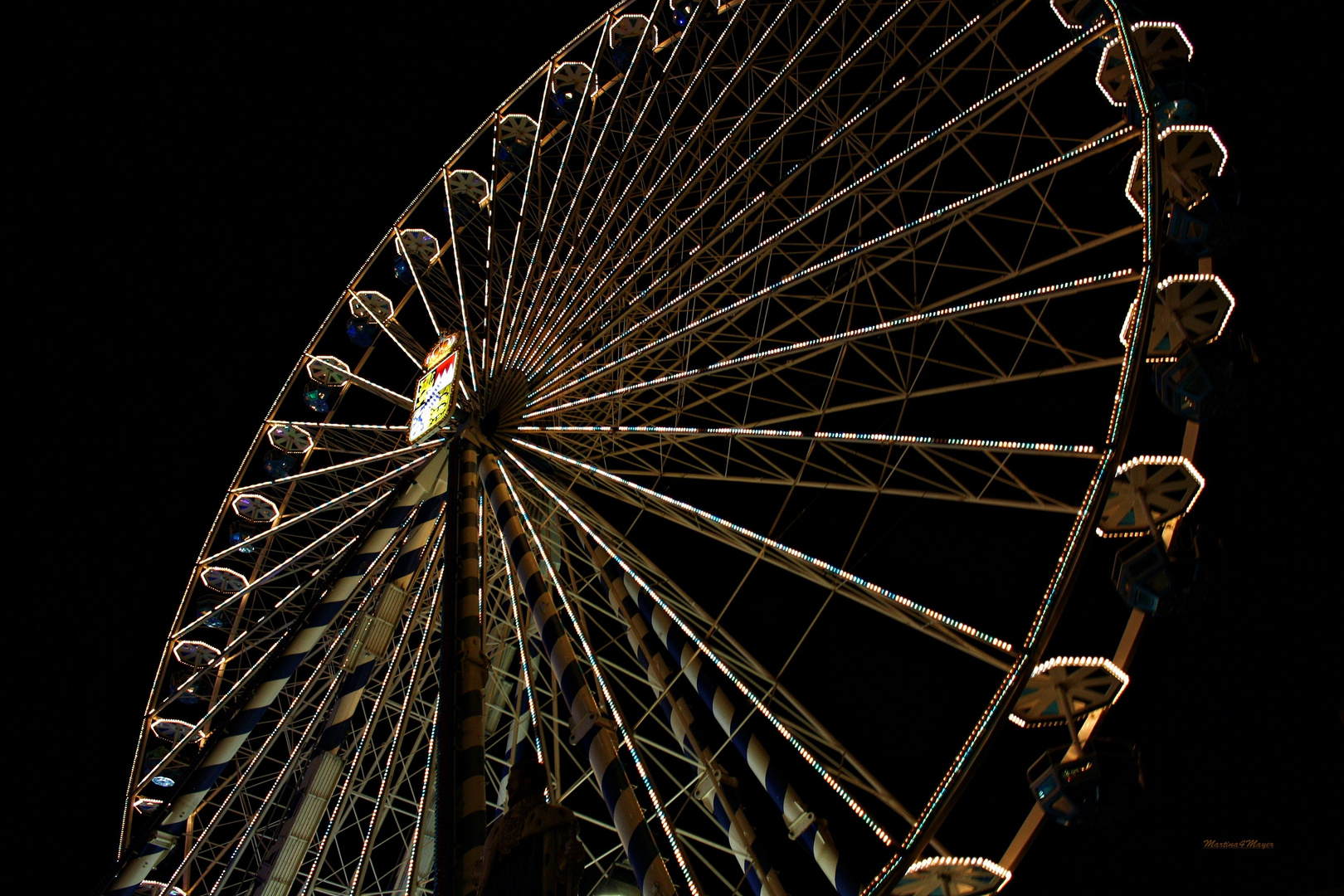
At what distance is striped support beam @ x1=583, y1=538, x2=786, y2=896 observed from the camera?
806cm

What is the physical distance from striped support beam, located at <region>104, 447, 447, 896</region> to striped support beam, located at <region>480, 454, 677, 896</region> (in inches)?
60.3

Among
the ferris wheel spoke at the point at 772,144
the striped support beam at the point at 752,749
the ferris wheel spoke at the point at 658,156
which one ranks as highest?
the ferris wheel spoke at the point at 658,156

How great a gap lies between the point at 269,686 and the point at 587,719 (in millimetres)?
4440

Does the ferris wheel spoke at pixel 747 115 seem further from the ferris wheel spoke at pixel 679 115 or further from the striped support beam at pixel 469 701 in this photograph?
the striped support beam at pixel 469 701

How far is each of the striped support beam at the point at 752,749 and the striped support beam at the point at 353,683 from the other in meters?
2.81

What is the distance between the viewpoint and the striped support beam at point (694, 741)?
8062 mm

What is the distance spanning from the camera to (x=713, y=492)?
76.4 ft

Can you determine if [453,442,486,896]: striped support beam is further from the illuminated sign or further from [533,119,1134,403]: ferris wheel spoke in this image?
[533,119,1134,403]: ferris wheel spoke

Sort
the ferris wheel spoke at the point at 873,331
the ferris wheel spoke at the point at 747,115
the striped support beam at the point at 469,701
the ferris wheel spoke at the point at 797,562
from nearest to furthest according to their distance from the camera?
the striped support beam at the point at 469,701 → the ferris wheel spoke at the point at 797,562 → the ferris wheel spoke at the point at 873,331 → the ferris wheel spoke at the point at 747,115

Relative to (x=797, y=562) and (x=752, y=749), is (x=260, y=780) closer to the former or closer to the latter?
(x=752, y=749)

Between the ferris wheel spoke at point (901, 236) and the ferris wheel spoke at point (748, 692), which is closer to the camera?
the ferris wheel spoke at point (748, 692)

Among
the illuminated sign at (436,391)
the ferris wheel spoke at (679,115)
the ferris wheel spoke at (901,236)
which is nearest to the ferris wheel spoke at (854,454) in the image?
the ferris wheel spoke at (901,236)

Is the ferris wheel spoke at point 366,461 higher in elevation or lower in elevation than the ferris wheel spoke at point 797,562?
higher

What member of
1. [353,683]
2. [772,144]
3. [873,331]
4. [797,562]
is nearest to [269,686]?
[353,683]
